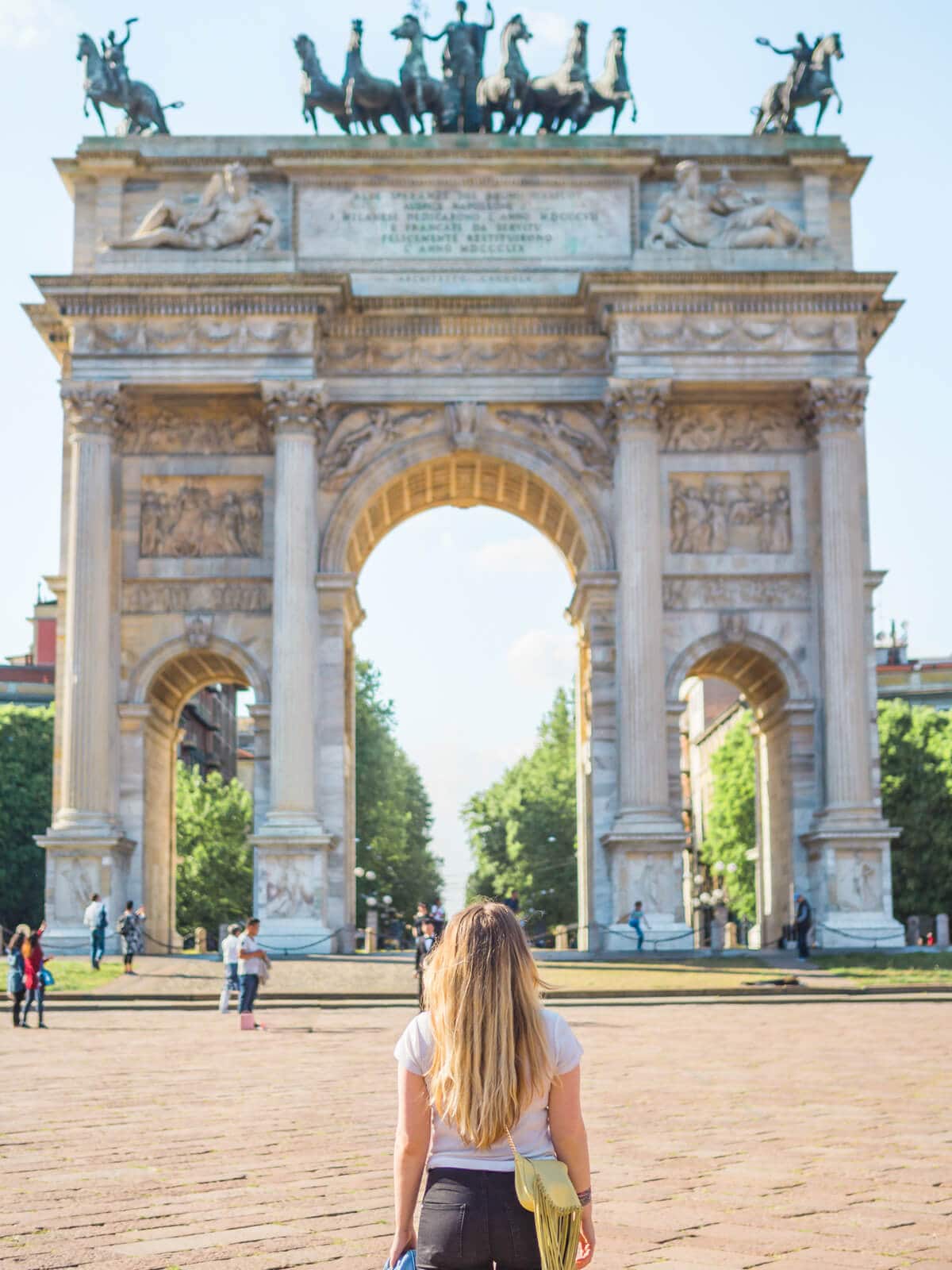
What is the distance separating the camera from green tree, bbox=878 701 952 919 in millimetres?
66188

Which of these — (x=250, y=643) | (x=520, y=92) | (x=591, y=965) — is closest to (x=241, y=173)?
(x=520, y=92)

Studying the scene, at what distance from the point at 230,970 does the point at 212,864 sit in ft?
168

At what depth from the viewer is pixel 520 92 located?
47.3 metres

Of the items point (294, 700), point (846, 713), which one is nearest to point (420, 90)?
point (294, 700)

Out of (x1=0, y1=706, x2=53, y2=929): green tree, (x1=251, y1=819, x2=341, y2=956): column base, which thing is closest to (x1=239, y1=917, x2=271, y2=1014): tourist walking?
(x1=251, y1=819, x2=341, y2=956): column base

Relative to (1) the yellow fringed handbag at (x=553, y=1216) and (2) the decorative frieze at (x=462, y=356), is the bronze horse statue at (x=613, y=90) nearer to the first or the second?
(2) the decorative frieze at (x=462, y=356)

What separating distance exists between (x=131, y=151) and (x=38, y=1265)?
1600 inches

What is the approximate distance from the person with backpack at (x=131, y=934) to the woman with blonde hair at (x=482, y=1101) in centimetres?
3217

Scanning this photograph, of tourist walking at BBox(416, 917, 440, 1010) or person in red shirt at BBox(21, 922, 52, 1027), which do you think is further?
tourist walking at BBox(416, 917, 440, 1010)

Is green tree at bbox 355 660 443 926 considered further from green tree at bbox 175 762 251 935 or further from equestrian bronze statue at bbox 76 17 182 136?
equestrian bronze statue at bbox 76 17 182 136

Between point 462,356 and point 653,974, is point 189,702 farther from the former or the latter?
point 653,974

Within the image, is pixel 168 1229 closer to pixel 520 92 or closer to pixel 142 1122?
pixel 142 1122

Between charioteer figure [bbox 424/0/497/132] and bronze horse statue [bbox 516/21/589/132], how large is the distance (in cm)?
135

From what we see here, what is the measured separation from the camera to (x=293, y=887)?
4197 centimetres
